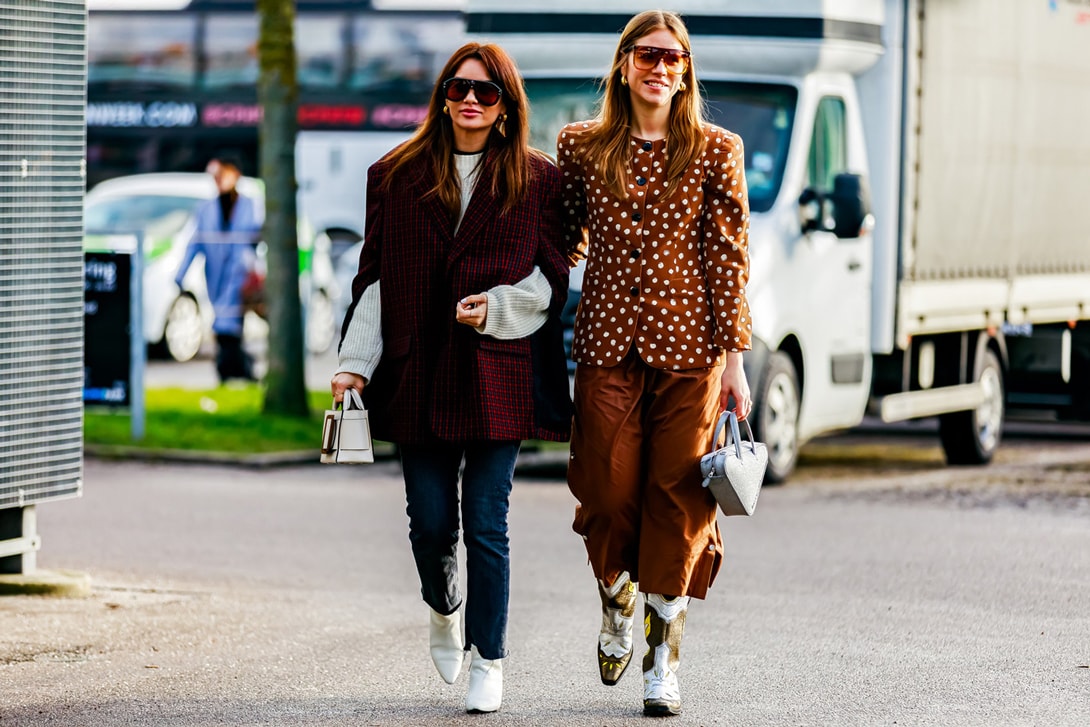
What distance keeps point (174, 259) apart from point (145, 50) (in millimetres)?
7625

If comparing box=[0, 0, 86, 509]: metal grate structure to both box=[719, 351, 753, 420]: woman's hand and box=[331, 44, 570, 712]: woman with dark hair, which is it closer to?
box=[331, 44, 570, 712]: woman with dark hair

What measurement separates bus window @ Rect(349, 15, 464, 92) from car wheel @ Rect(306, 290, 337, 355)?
459 cm

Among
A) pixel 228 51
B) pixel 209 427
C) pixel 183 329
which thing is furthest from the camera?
pixel 228 51

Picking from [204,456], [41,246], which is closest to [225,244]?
[204,456]

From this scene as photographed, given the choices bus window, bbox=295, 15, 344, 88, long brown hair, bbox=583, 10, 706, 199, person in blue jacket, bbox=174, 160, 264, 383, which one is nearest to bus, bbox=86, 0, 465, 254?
bus window, bbox=295, 15, 344, 88

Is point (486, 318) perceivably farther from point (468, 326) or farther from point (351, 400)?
point (351, 400)

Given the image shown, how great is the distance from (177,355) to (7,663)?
16233 mm

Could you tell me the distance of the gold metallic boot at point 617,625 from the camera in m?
5.57

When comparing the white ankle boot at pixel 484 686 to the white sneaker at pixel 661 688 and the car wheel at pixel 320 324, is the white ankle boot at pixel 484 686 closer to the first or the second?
the white sneaker at pixel 661 688

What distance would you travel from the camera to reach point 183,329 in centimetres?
2212

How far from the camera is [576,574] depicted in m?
8.12

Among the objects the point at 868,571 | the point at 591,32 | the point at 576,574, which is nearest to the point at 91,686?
the point at 576,574

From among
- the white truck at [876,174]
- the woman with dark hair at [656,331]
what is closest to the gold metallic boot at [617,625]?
the woman with dark hair at [656,331]

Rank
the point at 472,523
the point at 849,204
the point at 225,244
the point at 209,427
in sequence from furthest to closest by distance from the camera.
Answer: the point at 225,244, the point at 209,427, the point at 849,204, the point at 472,523
